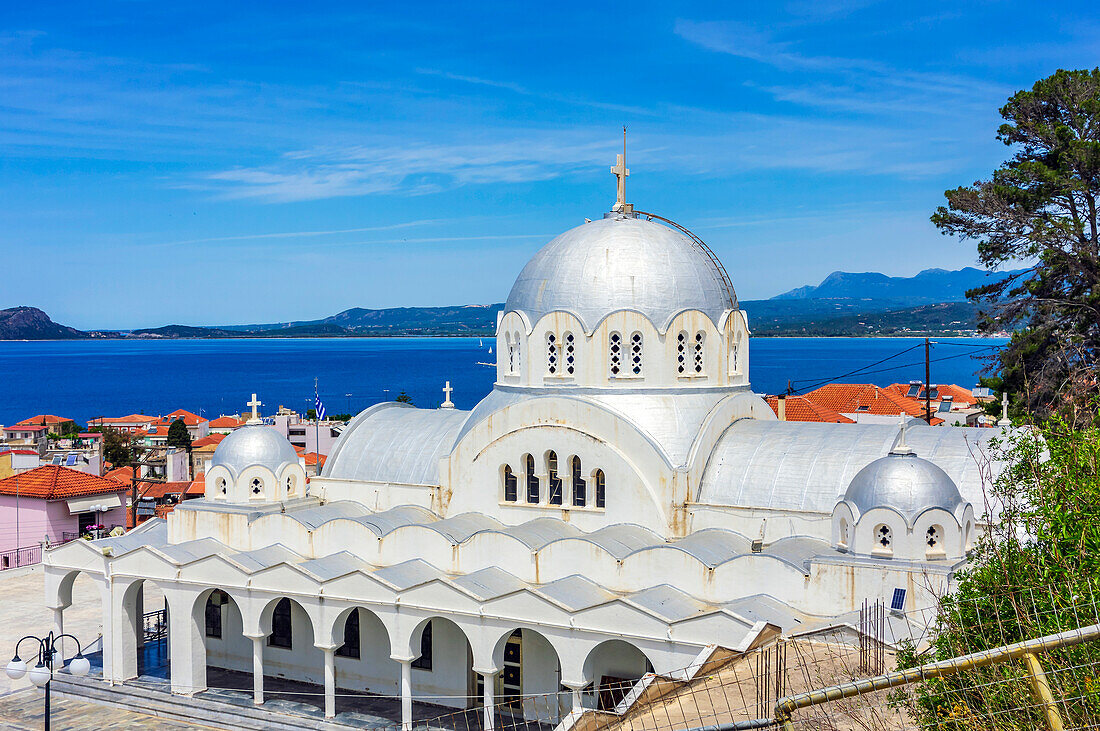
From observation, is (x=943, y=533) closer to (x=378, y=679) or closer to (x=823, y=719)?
(x=823, y=719)

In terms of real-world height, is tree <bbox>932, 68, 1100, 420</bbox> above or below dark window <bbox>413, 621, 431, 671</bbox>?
above

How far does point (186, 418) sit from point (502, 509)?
241ft

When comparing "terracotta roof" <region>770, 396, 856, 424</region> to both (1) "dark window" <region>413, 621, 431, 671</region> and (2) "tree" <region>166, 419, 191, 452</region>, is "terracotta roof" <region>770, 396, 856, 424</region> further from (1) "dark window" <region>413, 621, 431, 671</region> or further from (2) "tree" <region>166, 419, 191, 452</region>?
(2) "tree" <region>166, 419, 191, 452</region>

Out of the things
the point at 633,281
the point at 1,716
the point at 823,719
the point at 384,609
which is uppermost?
the point at 633,281

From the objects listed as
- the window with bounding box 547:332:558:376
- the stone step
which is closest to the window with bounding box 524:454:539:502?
the window with bounding box 547:332:558:376

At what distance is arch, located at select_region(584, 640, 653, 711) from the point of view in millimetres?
21047

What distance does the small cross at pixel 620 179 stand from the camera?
26.9 metres

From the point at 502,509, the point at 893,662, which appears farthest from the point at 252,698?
the point at 893,662

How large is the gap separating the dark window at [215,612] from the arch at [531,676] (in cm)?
779

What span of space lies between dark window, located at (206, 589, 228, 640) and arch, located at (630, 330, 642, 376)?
11910 mm

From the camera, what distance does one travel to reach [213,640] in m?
26.8

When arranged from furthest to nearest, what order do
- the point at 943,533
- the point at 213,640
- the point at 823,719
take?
the point at 213,640, the point at 943,533, the point at 823,719

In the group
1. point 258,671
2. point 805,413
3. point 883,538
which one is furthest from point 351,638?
point 805,413

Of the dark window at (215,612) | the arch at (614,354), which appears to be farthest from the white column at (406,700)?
the arch at (614,354)
